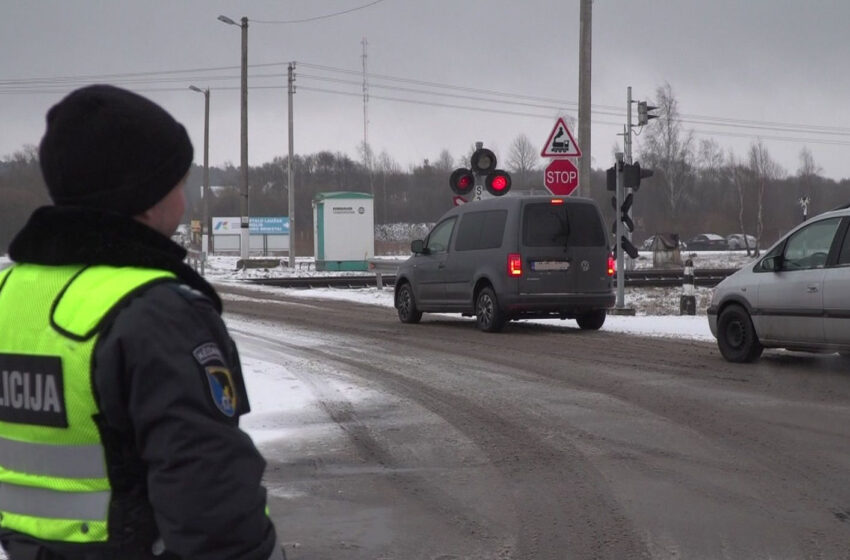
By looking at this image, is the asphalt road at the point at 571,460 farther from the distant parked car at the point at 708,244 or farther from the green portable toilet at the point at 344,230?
the distant parked car at the point at 708,244

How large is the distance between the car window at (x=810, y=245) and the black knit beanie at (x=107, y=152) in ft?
33.5

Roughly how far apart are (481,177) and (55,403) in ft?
64.7

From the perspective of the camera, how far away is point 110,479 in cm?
204

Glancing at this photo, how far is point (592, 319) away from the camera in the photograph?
55.1ft

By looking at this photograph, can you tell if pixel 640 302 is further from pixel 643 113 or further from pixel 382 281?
pixel 643 113

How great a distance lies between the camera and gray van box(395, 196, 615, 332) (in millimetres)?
16062

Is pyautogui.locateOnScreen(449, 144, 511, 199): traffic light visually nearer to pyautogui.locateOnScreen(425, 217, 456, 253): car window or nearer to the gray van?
pyautogui.locateOnScreen(425, 217, 456, 253): car window

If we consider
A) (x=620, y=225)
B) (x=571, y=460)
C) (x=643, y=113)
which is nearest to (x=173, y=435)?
(x=571, y=460)

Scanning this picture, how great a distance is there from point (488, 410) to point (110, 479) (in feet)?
24.3

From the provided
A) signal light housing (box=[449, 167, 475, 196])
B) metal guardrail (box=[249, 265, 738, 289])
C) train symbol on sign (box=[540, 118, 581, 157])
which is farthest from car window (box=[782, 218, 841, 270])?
metal guardrail (box=[249, 265, 738, 289])

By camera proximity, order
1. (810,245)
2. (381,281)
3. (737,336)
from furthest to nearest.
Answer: (381,281)
(737,336)
(810,245)

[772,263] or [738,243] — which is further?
[738,243]

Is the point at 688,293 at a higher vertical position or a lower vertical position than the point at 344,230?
lower

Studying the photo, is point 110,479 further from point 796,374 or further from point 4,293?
point 796,374
